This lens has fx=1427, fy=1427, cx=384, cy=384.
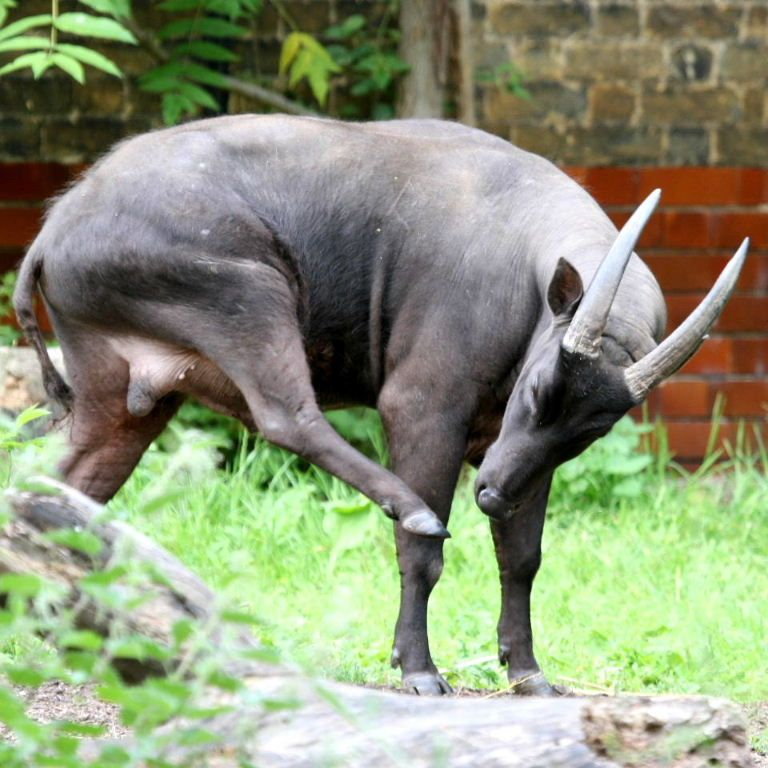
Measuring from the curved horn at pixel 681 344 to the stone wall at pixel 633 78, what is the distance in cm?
458

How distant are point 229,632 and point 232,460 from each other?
5511 mm

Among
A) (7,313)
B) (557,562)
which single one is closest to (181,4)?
(7,313)

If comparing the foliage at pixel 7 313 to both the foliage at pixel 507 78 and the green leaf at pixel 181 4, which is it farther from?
the foliage at pixel 507 78

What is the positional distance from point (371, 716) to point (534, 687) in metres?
2.25

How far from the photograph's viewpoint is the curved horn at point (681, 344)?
3.88 meters

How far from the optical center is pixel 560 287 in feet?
13.2

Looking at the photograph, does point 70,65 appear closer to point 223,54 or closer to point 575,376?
point 223,54

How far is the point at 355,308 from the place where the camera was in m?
4.62

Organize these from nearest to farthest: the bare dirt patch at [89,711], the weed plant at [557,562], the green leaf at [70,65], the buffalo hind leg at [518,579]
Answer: the bare dirt patch at [89,711] < the buffalo hind leg at [518,579] < the weed plant at [557,562] < the green leaf at [70,65]

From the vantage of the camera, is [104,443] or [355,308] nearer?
[355,308]

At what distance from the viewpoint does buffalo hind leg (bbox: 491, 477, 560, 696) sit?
471 centimetres

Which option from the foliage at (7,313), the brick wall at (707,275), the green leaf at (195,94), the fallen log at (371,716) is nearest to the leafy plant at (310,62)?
the green leaf at (195,94)

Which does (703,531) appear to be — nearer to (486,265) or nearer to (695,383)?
(695,383)

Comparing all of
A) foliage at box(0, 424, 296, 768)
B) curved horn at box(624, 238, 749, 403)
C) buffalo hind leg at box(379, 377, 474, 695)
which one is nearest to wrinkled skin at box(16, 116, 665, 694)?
buffalo hind leg at box(379, 377, 474, 695)
